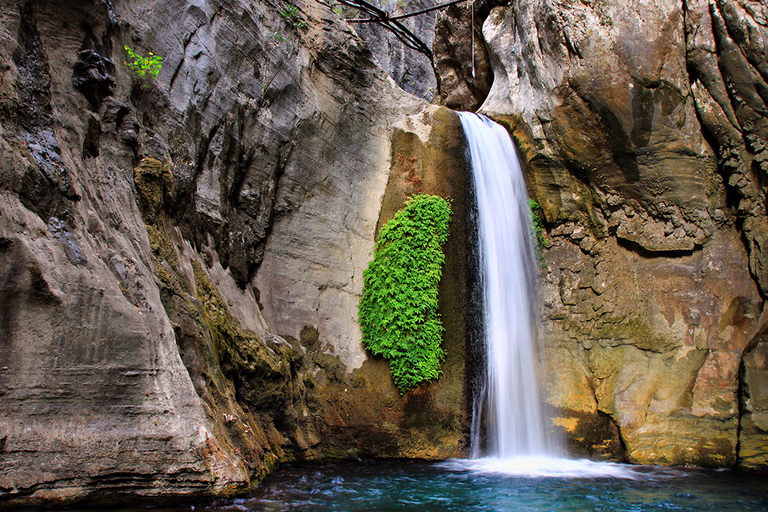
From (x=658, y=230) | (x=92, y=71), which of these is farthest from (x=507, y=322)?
(x=92, y=71)

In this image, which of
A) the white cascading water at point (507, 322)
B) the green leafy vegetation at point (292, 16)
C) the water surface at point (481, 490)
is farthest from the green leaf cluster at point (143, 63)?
the white cascading water at point (507, 322)

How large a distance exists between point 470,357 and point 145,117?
6895 millimetres

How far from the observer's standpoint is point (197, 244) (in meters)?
7.99

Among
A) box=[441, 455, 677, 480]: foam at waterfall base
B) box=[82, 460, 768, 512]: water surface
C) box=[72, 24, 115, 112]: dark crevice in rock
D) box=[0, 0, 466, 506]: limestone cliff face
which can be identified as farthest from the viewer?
box=[441, 455, 677, 480]: foam at waterfall base

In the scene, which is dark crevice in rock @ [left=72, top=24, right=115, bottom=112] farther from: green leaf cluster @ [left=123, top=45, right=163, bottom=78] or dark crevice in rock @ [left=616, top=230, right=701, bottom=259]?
dark crevice in rock @ [left=616, top=230, right=701, bottom=259]

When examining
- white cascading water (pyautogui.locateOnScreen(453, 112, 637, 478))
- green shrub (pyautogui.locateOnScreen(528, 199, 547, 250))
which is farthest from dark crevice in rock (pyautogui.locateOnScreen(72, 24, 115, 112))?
green shrub (pyautogui.locateOnScreen(528, 199, 547, 250))

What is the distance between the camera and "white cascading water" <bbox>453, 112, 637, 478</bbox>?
8766mm

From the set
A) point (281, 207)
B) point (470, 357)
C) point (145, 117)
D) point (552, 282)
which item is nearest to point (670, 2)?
point (552, 282)

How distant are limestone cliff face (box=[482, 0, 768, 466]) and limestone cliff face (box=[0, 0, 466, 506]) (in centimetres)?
248

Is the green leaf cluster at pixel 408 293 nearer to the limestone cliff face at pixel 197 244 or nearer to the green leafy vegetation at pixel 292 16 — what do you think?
the limestone cliff face at pixel 197 244

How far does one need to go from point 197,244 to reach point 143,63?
2.70m

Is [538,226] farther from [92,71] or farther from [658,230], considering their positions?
[92,71]

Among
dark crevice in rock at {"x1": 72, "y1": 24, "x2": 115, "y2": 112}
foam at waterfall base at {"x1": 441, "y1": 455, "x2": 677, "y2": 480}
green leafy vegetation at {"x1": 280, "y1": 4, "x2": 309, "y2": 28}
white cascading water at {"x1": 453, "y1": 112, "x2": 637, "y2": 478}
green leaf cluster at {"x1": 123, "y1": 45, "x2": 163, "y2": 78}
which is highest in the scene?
green leafy vegetation at {"x1": 280, "y1": 4, "x2": 309, "y2": 28}

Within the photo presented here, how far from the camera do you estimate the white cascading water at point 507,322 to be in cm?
877
